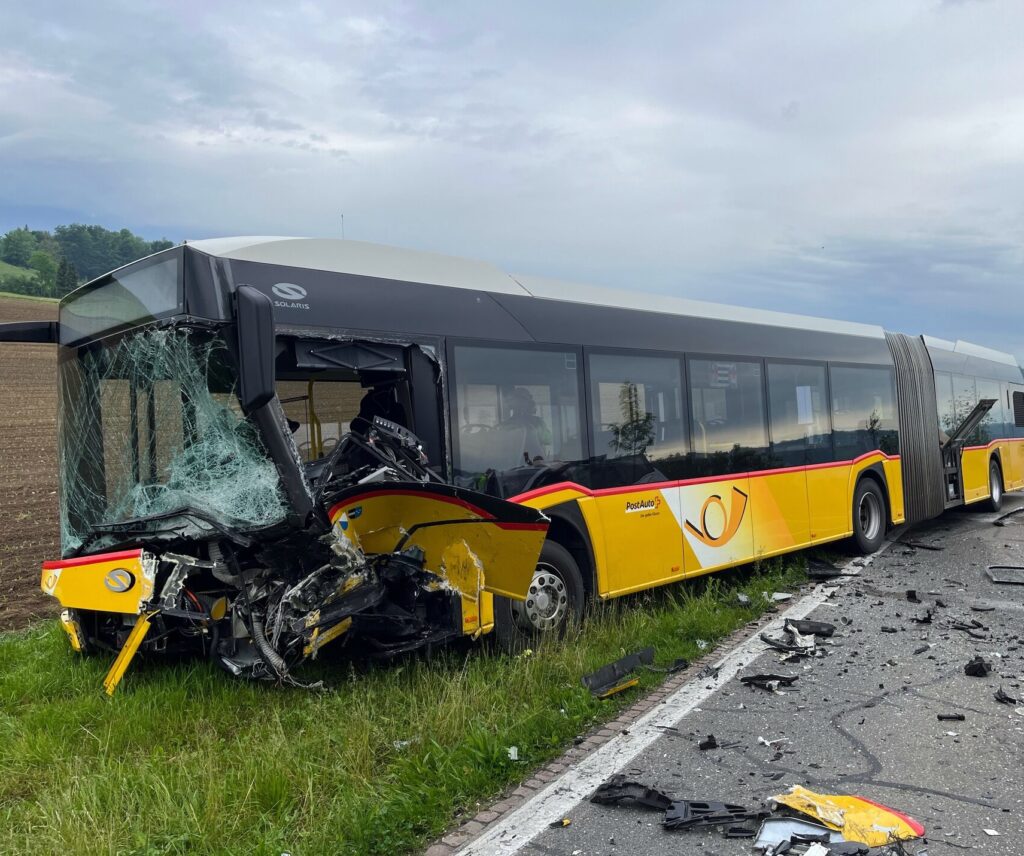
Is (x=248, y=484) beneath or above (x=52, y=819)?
above

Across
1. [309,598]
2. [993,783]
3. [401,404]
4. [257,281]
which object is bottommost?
[993,783]

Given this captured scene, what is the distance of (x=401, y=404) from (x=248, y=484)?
1.27 metres

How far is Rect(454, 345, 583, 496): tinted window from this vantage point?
609 centimetres

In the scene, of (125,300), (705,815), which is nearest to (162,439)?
(125,300)

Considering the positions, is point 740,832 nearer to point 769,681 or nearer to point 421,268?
point 769,681

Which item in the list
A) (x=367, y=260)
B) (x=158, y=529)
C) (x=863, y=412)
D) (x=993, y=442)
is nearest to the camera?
(x=158, y=529)

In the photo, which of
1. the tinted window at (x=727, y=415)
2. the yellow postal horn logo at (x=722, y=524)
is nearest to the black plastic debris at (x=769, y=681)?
the yellow postal horn logo at (x=722, y=524)

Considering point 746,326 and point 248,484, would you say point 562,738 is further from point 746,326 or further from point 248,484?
point 746,326

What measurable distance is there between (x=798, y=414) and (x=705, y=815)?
7.24m

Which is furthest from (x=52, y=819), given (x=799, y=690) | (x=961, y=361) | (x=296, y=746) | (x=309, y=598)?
(x=961, y=361)

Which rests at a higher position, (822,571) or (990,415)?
(990,415)

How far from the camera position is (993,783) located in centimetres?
395

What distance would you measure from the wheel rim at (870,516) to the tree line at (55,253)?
140ft

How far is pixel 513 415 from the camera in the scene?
21.0 feet
